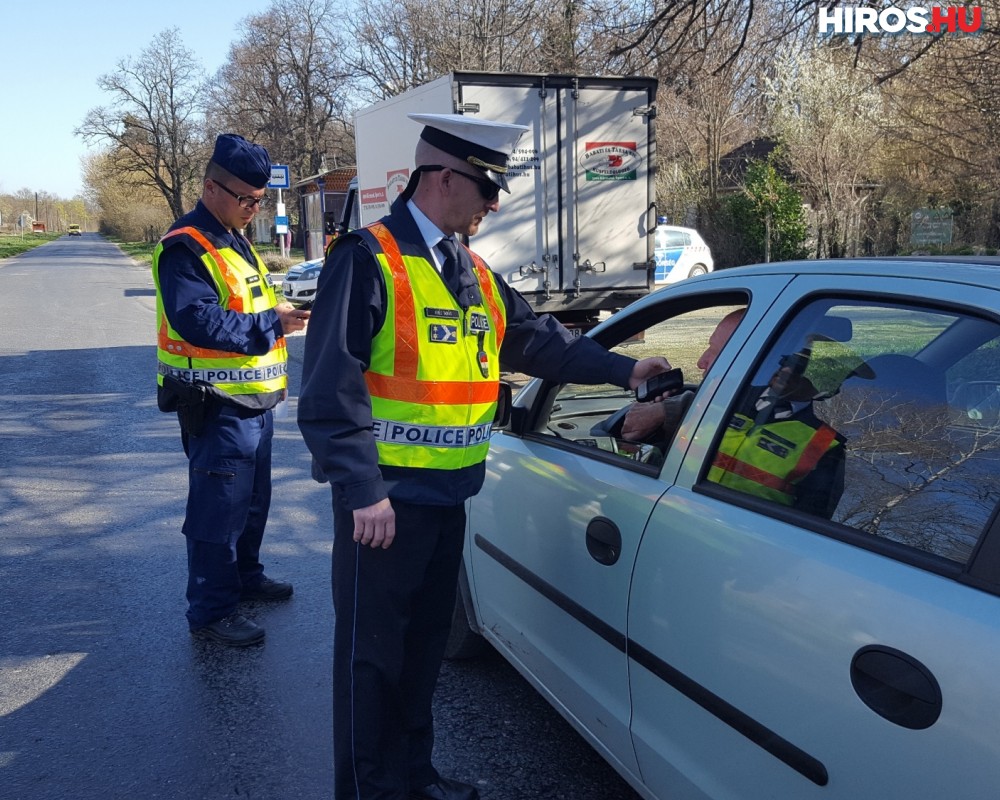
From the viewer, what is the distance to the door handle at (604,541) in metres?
2.34

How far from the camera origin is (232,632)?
12.6 feet

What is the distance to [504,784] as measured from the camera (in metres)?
2.90

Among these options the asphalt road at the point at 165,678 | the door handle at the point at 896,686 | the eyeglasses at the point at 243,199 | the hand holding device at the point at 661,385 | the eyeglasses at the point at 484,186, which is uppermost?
the eyeglasses at the point at 243,199

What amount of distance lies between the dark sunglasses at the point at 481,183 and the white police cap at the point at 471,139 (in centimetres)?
2

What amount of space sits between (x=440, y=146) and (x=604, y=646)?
1381mm

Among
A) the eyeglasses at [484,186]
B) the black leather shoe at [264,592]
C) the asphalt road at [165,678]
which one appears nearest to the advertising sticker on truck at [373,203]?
the asphalt road at [165,678]

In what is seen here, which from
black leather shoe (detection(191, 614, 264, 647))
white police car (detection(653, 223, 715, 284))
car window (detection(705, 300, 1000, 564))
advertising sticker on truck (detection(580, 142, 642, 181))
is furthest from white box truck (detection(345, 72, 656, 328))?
white police car (detection(653, 223, 715, 284))

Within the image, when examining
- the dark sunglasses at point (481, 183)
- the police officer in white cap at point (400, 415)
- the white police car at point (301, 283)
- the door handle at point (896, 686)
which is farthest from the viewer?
the white police car at point (301, 283)

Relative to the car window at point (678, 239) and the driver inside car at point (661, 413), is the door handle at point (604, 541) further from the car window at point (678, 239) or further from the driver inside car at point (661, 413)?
the car window at point (678, 239)

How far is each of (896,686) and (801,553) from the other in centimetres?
33

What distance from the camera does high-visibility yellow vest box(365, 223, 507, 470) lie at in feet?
7.61

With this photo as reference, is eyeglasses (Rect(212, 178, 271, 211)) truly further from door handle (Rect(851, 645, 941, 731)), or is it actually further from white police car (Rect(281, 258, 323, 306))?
white police car (Rect(281, 258, 323, 306))

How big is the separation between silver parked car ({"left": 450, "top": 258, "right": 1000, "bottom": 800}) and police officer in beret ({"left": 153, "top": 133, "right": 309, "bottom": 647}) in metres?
1.61

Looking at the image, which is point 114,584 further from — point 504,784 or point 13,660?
point 504,784
